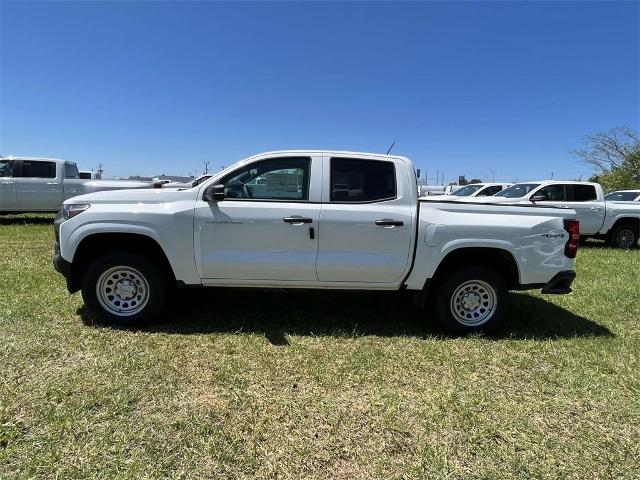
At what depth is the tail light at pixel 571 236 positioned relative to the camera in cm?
478

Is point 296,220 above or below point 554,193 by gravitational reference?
below

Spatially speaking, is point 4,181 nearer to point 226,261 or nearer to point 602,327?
point 226,261

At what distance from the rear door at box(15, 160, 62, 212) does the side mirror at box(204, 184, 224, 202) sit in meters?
11.6

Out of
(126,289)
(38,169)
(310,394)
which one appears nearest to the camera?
(310,394)

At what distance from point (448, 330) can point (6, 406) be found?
3.89 metres

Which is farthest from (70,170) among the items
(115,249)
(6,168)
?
(115,249)

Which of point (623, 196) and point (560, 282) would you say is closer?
point (560, 282)

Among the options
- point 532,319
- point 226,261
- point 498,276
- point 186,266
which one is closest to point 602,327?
point 532,319

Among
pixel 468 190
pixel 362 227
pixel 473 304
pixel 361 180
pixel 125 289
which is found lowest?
pixel 473 304

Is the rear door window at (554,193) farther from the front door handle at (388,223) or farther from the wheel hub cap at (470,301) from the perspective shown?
the front door handle at (388,223)

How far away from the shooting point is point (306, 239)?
4.61 m

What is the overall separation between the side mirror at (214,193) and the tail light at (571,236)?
3509mm

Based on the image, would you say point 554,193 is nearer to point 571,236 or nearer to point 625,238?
point 625,238

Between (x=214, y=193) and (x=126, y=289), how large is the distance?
1.37 metres
